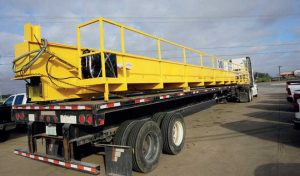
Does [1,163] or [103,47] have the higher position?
[103,47]

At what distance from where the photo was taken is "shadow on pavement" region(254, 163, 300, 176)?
4.17 metres

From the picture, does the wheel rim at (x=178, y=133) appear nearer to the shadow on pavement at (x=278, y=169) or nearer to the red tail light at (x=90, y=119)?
the shadow on pavement at (x=278, y=169)

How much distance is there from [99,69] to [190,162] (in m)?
2.64

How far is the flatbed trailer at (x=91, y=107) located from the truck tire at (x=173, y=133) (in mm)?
23

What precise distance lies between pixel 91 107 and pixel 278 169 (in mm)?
3440

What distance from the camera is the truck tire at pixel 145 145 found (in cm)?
433

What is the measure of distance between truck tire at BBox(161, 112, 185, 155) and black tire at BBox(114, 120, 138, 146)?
3.56 ft

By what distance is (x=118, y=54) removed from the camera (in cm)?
453

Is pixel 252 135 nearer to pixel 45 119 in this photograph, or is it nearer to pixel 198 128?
pixel 198 128

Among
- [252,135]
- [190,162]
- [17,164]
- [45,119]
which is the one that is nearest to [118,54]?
[45,119]

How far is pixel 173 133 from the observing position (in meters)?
5.77

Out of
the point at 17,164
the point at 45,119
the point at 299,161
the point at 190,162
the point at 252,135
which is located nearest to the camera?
the point at 45,119

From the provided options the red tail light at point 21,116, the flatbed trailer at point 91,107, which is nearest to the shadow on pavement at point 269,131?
the flatbed trailer at point 91,107

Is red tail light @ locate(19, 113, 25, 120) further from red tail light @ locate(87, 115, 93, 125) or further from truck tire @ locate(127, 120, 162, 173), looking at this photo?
truck tire @ locate(127, 120, 162, 173)
